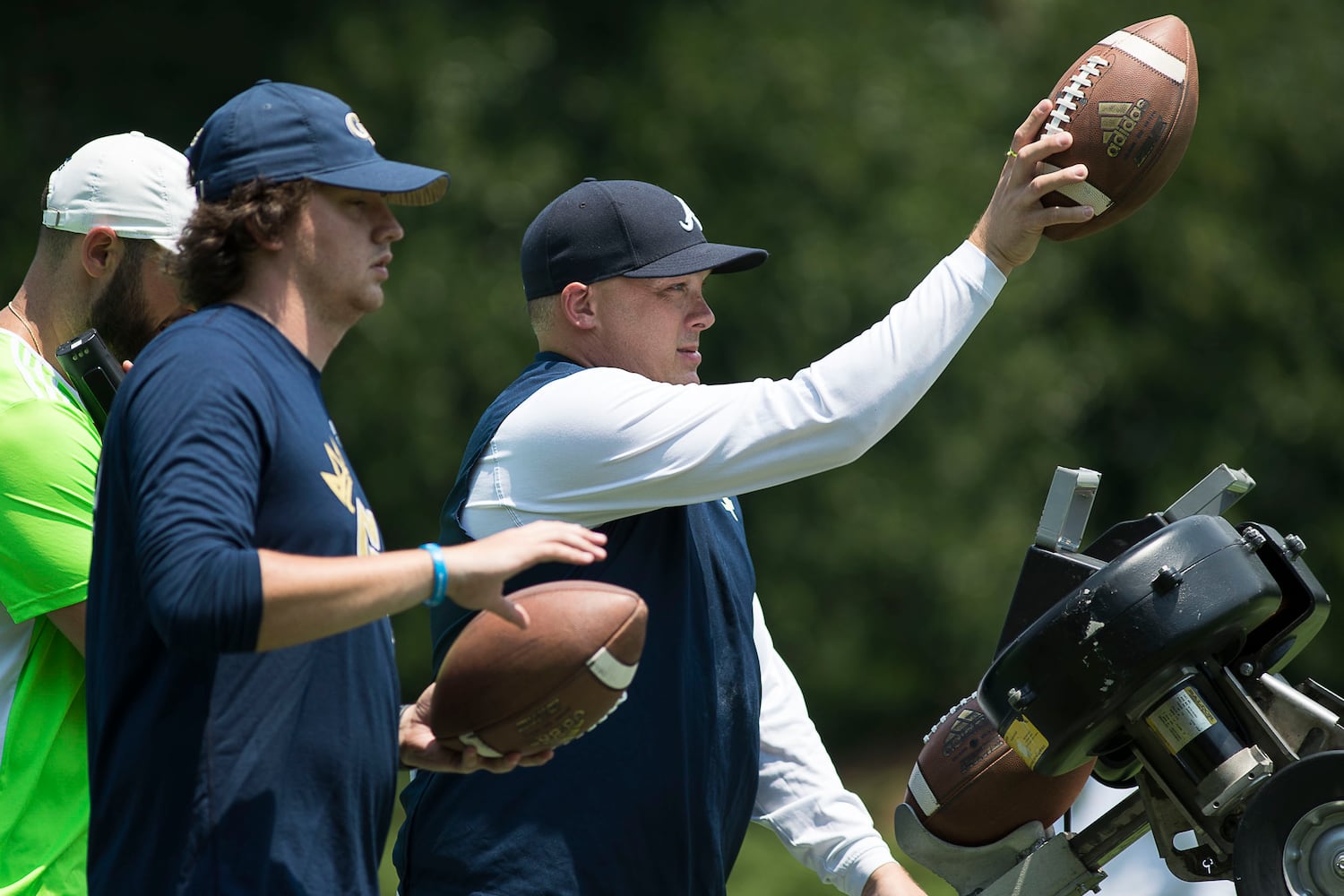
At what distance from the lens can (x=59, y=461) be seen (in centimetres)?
295

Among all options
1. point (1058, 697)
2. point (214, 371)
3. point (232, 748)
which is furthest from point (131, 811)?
point (1058, 697)

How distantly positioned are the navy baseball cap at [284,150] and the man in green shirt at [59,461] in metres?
0.73

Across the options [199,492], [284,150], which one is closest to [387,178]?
[284,150]

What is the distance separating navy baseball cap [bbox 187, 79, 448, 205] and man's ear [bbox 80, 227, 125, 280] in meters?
0.78

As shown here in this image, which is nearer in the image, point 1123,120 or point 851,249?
point 1123,120

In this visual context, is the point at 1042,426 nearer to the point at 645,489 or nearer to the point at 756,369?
the point at 756,369

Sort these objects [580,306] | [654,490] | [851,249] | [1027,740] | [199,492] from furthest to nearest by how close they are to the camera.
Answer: [851,249] < [580,306] < [1027,740] < [654,490] < [199,492]

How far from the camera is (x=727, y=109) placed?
11.0 m

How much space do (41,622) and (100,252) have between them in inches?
29.1

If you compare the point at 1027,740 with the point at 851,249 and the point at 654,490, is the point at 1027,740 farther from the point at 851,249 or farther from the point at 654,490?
the point at 851,249

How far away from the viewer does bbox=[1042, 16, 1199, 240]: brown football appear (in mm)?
3240

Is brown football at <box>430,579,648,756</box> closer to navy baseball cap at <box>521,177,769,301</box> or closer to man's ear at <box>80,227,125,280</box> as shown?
navy baseball cap at <box>521,177,769,301</box>

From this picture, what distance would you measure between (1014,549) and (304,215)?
8.92 m

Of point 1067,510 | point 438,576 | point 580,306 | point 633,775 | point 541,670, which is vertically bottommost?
point 1067,510
